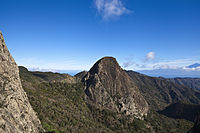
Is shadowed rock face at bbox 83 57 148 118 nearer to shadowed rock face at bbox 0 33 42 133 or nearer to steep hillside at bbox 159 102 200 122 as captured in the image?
steep hillside at bbox 159 102 200 122

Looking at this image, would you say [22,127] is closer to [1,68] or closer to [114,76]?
[1,68]

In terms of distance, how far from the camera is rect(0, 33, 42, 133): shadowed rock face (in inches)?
1665

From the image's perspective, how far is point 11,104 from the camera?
153 feet

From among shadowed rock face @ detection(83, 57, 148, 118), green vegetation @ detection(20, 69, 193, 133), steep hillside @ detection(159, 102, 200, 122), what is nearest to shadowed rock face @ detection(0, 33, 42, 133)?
green vegetation @ detection(20, 69, 193, 133)

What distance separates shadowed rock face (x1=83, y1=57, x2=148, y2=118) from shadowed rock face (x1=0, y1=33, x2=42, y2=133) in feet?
241

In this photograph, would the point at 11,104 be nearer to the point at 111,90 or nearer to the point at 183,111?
the point at 111,90

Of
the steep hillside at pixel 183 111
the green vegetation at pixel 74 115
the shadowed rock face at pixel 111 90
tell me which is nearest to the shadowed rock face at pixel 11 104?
the green vegetation at pixel 74 115

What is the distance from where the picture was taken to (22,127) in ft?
154

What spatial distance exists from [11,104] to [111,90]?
346ft

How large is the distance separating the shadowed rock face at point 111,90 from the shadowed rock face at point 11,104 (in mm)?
73334

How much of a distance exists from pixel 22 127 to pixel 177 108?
636 ft

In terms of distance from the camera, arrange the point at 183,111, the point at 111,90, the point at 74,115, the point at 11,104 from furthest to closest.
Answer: the point at 183,111
the point at 111,90
the point at 74,115
the point at 11,104

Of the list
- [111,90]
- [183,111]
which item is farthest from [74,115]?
[183,111]

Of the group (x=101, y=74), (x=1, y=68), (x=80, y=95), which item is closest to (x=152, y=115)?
(x=101, y=74)
